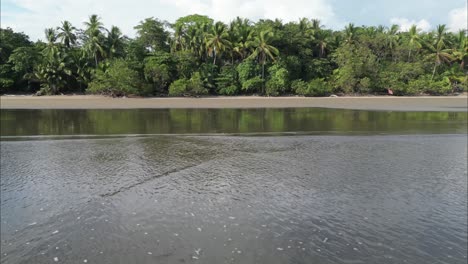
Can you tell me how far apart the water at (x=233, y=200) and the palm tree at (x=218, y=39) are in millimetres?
36699

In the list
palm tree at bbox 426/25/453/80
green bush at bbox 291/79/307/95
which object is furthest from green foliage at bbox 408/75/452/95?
green bush at bbox 291/79/307/95

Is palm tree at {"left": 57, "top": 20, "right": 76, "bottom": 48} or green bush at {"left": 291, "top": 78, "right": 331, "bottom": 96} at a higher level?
palm tree at {"left": 57, "top": 20, "right": 76, "bottom": 48}

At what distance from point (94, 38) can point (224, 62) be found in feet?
65.5

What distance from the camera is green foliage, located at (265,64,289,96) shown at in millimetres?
52625

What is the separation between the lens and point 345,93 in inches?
2180

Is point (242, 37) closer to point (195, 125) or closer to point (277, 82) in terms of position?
point (277, 82)

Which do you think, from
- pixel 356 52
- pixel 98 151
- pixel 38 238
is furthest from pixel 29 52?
pixel 38 238

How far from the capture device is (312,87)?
52.9 metres

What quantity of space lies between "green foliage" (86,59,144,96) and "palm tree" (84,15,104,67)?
202 inches

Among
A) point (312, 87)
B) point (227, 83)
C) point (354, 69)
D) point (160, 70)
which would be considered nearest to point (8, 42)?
point (160, 70)

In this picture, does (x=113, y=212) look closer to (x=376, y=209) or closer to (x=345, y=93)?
(x=376, y=209)

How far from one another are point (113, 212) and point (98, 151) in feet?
26.1

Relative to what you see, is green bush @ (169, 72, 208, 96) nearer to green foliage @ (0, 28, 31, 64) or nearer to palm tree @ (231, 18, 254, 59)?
palm tree @ (231, 18, 254, 59)

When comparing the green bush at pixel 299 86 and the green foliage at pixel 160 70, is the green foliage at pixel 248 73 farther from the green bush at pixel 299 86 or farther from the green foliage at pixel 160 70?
the green foliage at pixel 160 70
